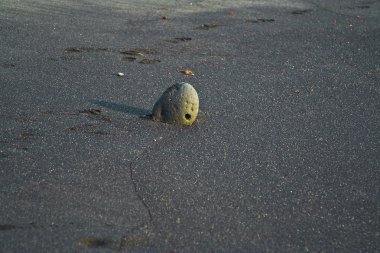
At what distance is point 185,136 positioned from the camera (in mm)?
3934

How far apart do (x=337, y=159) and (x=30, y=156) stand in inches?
70.6

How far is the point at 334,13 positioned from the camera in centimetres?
743

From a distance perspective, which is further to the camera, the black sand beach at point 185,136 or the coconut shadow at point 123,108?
the coconut shadow at point 123,108

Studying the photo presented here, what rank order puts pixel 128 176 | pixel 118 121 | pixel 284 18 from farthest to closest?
pixel 284 18 < pixel 118 121 < pixel 128 176

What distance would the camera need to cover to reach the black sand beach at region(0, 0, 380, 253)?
9.51 ft

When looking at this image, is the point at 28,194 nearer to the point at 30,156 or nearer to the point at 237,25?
the point at 30,156

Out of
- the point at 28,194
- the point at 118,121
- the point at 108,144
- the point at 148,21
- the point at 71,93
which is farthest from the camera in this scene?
the point at 148,21

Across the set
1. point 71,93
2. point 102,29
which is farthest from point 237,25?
point 71,93

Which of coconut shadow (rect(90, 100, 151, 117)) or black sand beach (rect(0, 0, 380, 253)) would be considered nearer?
black sand beach (rect(0, 0, 380, 253))

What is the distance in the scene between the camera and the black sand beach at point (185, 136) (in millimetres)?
2898

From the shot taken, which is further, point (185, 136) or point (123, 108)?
point (123, 108)

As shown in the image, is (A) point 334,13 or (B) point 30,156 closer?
(B) point 30,156

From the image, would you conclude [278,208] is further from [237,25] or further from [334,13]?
[334,13]

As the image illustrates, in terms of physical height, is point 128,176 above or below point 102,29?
below
